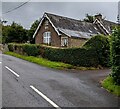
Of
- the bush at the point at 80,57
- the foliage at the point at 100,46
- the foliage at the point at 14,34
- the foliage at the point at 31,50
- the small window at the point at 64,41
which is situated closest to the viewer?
the bush at the point at 80,57

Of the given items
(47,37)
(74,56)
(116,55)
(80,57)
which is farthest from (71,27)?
(116,55)

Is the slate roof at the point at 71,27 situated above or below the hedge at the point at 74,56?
above

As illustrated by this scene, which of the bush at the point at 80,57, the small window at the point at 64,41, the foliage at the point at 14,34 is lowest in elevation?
the bush at the point at 80,57

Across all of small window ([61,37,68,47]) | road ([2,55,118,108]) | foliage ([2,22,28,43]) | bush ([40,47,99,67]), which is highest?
foliage ([2,22,28,43])

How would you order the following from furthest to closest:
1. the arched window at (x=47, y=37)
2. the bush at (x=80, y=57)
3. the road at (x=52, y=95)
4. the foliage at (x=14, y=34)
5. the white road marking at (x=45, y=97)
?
the foliage at (x=14, y=34)
the arched window at (x=47, y=37)
the bush at (x=80, y=57)
the road at (x=52, y=95)
the white road marking at (x=45, y=97)

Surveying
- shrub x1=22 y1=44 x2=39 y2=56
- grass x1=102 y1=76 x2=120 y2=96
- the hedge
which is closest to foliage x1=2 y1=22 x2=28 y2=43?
shrub x1=22 y1=44 x2=39 y2=56

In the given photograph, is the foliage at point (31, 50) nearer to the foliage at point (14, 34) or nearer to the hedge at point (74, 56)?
the hedge at point (74, 56)

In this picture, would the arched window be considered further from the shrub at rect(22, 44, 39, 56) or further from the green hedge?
the green hedge

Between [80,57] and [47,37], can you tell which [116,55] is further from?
[47,37]

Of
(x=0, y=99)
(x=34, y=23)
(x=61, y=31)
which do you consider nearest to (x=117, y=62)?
(x=0, y=99)

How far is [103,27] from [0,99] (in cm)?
4612

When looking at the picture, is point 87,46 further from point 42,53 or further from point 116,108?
point 116,108

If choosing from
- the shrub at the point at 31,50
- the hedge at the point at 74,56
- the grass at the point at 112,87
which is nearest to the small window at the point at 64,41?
the shrub at the point at 31,50

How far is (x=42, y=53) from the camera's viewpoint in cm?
2984
